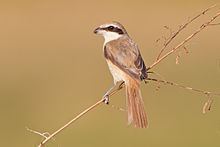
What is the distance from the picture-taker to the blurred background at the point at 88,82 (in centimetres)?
1118

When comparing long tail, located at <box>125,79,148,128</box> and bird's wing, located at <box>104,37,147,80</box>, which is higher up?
bird's wing, located at <box>104,37,147,80</box>

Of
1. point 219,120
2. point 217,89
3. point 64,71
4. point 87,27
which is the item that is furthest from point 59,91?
point 87,27

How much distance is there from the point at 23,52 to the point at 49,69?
8.24ft

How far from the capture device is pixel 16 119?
1209cm

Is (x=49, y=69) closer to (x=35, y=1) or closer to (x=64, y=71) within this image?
(x=64, y=71)

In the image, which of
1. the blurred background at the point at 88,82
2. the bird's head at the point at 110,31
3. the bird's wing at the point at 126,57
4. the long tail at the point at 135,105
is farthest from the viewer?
the blurred background at the point at 88,82

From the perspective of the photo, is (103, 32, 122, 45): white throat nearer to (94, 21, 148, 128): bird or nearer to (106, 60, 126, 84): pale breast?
(94, 21, 148, 128): bird

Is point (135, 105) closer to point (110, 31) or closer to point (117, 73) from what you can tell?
point (117, 73)

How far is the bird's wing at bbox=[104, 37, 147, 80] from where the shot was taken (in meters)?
5.06

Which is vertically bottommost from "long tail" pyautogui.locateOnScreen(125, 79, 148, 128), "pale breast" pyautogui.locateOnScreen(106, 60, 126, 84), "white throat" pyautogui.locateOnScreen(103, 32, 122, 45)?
"long tail" pyautogui.locateOnScreen(125, 79, 148, 128)

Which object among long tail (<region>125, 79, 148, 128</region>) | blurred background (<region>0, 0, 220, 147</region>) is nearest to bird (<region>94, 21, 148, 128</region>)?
long tail (<region>125, 79, 148, 128</region>)

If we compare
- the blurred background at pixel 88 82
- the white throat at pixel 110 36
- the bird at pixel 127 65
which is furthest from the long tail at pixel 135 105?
the blurred background at pixel 88 82

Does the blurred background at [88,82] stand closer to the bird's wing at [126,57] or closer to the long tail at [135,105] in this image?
the bird's wing at [126,57]

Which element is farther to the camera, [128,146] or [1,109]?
[1,109]
